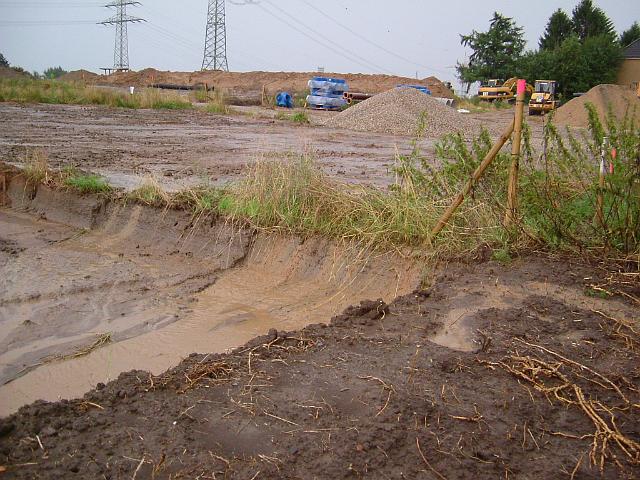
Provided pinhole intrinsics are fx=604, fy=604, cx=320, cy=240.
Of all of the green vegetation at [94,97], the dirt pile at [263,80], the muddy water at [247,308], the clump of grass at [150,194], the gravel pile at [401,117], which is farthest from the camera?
the dirt pile at [263,80]

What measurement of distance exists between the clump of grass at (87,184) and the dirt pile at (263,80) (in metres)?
43.3

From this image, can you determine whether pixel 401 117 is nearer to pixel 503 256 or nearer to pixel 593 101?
pixel 593 101

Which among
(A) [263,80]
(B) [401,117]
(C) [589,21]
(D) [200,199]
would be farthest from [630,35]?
(D) [200,199]

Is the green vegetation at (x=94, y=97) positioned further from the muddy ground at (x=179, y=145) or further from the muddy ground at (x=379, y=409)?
the muddy ground at (x=379, y=409)

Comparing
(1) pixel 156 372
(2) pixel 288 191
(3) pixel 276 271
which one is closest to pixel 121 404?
(1) pixel 156 372

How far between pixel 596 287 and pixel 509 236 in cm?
93

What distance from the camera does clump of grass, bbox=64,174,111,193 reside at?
25.1 feet

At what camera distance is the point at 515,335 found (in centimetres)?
388

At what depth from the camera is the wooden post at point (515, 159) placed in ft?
16.0

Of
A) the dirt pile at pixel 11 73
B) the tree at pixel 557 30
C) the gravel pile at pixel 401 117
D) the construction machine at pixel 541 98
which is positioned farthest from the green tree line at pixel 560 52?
the dirt pile at pixel 11 73

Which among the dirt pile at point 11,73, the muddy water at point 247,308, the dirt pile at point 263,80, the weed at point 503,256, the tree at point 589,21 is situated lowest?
the muddy water at point 247,308

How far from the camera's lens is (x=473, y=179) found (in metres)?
5.04

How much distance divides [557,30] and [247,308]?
56693 millimetres

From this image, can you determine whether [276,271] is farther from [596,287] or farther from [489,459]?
[489,459]
